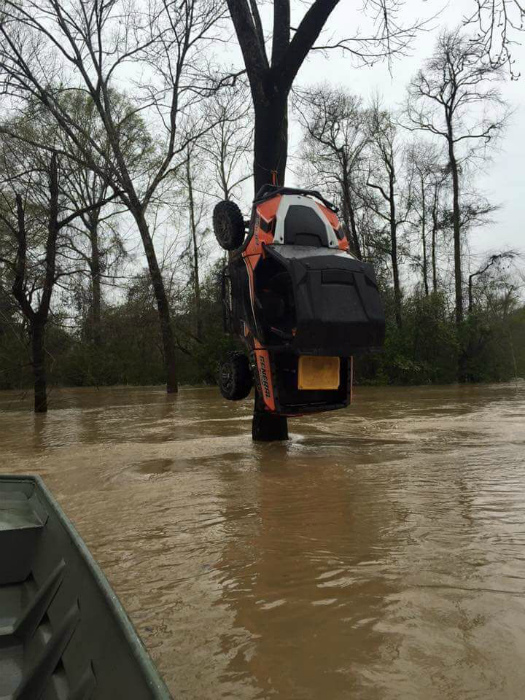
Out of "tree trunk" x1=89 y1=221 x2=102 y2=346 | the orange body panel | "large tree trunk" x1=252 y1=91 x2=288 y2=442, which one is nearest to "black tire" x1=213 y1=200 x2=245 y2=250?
the orange body panel

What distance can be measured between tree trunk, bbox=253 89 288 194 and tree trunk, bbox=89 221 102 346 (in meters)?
8.44

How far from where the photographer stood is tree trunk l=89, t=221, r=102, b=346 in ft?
56.2

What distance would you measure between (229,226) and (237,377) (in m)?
1.78

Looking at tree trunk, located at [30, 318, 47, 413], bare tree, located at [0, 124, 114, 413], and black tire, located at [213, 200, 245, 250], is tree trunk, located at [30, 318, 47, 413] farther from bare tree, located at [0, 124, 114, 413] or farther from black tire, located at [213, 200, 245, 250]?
black tire, located at [213, 200, 245, 250]

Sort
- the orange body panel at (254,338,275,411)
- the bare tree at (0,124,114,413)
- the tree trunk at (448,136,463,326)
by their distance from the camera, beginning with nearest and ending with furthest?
1. the orange body panel at (254,338,275,411)
2. the bare tree at (0,124,114,413)
3. the tree trunk at (448,136,463,326)

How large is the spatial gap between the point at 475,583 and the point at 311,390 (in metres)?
3.79

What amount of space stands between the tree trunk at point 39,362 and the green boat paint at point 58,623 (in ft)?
42.6

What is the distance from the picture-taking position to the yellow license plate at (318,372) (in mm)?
6777

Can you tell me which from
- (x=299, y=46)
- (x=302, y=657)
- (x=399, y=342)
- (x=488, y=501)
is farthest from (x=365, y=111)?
(x=302, y=657)

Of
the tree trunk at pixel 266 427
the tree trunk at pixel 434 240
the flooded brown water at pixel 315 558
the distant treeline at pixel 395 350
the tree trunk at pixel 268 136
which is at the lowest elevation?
the flooded brown water at pixel 315 558

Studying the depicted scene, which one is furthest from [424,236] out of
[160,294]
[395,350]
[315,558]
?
[315,558]

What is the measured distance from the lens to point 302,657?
253 centimetres

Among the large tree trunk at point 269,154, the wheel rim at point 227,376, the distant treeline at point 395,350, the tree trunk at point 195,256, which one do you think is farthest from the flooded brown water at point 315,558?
the tree trunk at point 195,256

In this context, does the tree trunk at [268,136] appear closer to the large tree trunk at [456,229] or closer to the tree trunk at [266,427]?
the tree trunk at [266,427]
